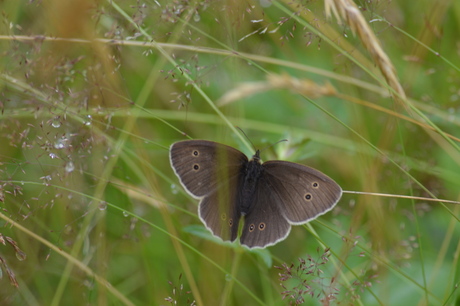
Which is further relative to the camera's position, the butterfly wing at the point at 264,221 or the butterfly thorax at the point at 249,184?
the butterfly thorax at the point at 249,184

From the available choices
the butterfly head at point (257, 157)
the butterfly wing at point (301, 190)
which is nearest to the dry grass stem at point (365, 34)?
the butterfly wing at point (301, 190)

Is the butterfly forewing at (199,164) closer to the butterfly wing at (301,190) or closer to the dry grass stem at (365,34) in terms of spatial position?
the butterfly wing at (301,190)

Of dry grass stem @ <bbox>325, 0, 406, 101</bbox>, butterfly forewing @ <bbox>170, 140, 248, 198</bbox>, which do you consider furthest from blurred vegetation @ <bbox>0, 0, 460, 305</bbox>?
butterfly forewing @ <bbox>170, 140, 248, 198</bbox>

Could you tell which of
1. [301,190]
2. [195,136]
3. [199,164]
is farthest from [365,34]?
[195,136]

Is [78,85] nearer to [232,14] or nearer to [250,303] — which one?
[232,14]

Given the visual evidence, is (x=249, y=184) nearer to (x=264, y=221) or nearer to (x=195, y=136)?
(x=264, y=221)

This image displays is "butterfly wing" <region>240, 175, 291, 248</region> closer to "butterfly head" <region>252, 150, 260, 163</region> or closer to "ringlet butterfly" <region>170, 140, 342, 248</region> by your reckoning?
"ringlet butterfly" <region>170, 140, 342, 248</region>

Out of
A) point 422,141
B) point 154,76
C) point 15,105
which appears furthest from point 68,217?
point 422,141

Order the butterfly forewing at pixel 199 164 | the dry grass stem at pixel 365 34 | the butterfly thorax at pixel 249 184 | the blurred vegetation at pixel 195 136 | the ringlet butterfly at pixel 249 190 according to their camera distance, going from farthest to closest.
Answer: the butterfly thorax at pixel 249 184, the butterfly forewing at pixel 199 164, the ringlet butterfly at pixel 249 190, the blurred vegetation at pixel 195 136, the dry grass stem at pixel 365 34
